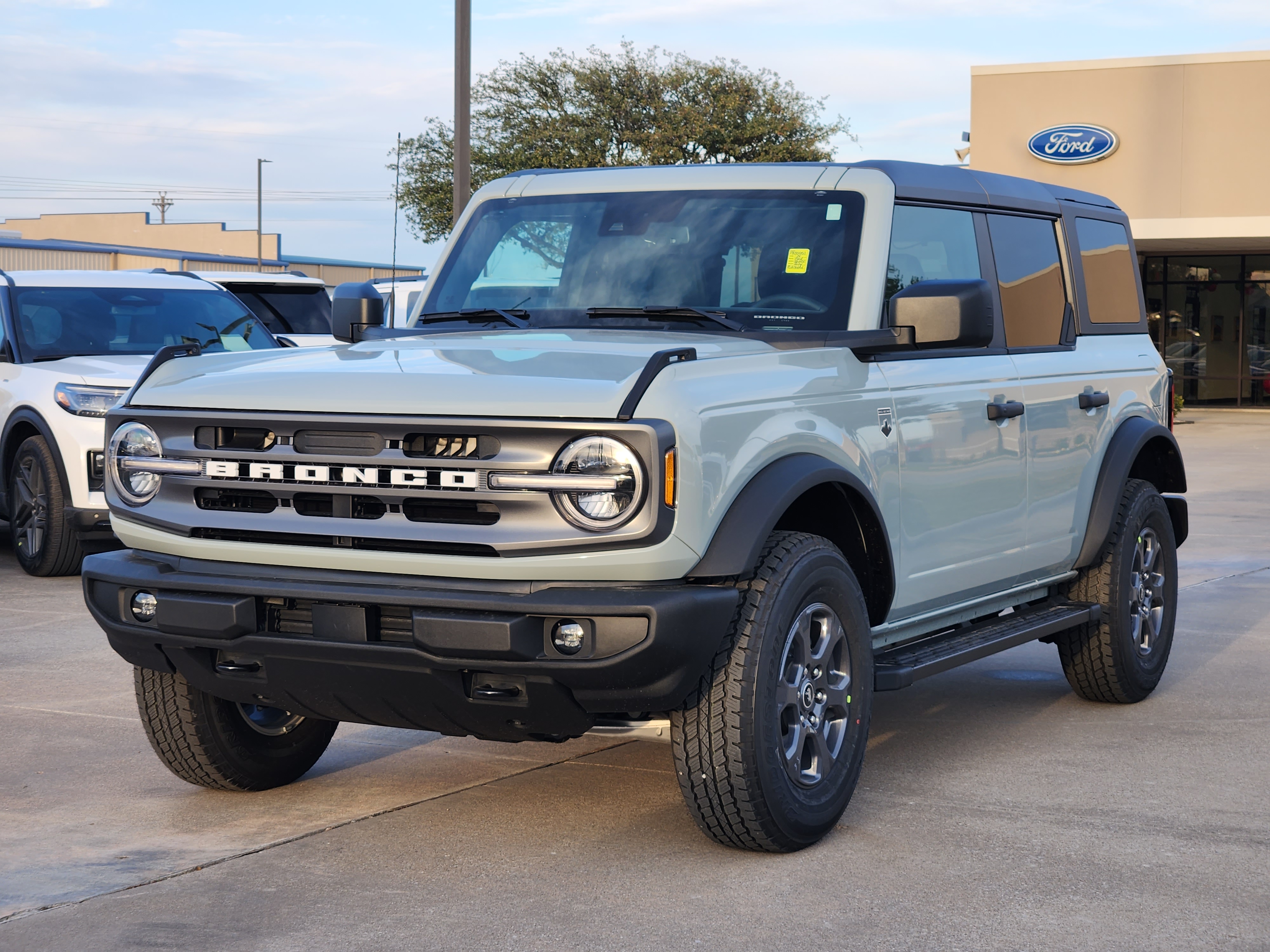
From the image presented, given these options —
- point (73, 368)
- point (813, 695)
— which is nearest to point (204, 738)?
point (813, 695)

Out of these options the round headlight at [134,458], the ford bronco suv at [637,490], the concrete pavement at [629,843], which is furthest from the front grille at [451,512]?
the concrete pavement at [629,843]

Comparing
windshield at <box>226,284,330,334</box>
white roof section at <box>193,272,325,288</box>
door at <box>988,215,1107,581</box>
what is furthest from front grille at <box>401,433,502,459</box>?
windshield at <box>226,284,330,334</box>

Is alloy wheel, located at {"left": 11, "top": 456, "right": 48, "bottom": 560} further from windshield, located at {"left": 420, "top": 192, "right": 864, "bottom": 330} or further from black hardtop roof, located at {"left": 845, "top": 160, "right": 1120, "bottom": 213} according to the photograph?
black hardtop roof, located at {"left": 845, "top": 160, "right": 1120, "bottom": 213}

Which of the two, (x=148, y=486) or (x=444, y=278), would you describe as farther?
(x=444, y=278)

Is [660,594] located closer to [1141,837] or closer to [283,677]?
[283,677]

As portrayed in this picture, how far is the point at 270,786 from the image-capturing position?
5.20 metres

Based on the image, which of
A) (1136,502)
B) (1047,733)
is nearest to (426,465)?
(1047,733)

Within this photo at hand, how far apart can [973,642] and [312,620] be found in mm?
2372

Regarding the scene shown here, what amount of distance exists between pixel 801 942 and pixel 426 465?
58.2 inches

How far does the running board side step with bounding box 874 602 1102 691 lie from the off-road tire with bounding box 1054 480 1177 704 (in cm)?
9

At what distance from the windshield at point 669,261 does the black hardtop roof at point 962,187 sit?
0.17 metres

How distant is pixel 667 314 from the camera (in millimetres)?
5062

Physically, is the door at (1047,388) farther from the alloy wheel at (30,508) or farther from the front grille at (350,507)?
the alloy wheel at (30,508)

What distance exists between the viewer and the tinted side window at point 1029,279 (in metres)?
5.96
